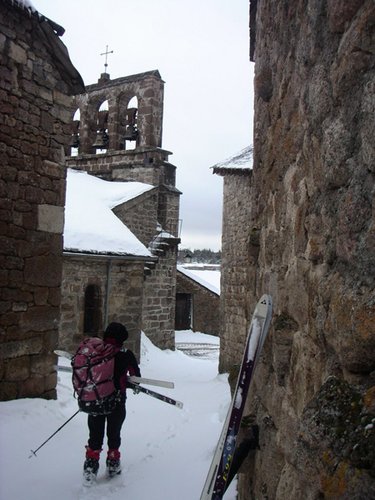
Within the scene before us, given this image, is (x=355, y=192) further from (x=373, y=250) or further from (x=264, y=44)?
(x=264, y=44)

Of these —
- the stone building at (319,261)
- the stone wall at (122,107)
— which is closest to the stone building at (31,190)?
the stone building at (319,261)

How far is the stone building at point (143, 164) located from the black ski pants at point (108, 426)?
9.91 meters

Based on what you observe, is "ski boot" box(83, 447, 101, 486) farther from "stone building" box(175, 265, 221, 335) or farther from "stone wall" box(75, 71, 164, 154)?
"stone building" box(175, 265, 221, 335)

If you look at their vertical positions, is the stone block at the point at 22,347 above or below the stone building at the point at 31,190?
below

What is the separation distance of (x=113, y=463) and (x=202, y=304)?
59.3 ft

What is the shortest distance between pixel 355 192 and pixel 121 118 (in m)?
17.0

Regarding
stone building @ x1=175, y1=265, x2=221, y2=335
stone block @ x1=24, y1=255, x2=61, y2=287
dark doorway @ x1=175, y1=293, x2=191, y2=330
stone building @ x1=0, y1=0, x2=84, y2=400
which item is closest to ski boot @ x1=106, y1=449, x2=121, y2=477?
stone building @ x1=0, y1=0, x2=84, y2=400

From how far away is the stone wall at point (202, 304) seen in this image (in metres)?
21.9

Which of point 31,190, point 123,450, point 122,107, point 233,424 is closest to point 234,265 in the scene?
point 31,190

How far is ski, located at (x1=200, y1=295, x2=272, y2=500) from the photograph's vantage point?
1905mm

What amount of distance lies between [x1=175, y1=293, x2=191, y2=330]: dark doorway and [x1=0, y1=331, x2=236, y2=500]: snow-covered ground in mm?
14842

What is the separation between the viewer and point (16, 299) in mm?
5227

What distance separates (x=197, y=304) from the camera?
2198cm

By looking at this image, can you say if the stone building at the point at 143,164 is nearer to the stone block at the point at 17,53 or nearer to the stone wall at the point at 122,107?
the stone wall at the point at 122,107
